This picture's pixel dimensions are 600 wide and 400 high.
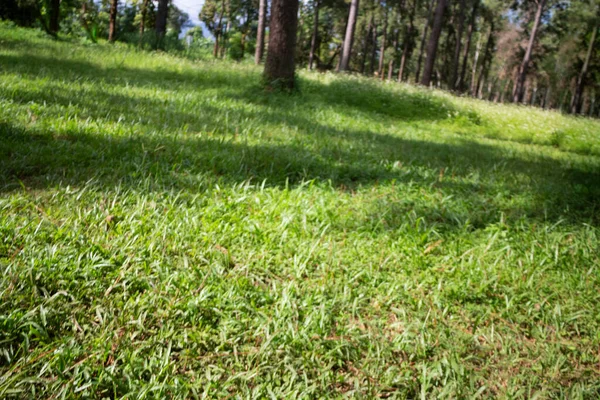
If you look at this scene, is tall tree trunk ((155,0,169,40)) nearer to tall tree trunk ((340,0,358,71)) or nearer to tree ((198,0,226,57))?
tall tree trunk ((340,0,358,71))

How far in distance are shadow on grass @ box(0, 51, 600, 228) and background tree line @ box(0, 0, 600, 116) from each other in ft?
12.6

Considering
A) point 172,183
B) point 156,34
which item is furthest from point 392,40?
point 172,183

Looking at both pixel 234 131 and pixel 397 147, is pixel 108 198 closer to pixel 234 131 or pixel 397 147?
pixel 234 131

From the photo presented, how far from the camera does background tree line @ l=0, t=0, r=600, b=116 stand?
575 inches

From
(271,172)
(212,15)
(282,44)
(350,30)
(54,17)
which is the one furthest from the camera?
(212,15)

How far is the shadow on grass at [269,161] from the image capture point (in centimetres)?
304

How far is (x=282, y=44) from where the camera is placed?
27.5 ft

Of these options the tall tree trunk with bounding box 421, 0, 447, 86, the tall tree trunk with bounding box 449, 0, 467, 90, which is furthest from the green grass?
the tall tree trunk with bounding box 449, 0, 467, 90

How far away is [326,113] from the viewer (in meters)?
7.46

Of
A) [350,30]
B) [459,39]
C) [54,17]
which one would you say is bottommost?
[54,17]

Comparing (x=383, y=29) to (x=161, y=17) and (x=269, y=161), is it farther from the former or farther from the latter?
(x=269, y=161)

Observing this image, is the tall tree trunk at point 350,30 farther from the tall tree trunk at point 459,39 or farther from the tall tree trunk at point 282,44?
the tall tree trunk at point 282,44

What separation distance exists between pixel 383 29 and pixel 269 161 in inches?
1448

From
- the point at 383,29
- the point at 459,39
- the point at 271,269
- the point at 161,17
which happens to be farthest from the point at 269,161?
the point at 383,29
